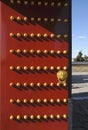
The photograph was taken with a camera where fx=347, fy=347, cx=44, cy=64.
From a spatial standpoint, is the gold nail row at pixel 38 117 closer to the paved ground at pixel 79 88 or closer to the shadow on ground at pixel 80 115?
the shadow on ground at pixel 80 115

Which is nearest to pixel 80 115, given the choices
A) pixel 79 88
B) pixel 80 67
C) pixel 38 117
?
pixel 38 117

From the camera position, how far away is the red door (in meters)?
4.56

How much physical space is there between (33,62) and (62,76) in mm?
429

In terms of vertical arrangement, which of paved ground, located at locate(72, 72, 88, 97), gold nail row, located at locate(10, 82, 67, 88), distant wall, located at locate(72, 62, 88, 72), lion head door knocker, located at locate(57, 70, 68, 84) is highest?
lion head door knocker, located at locate(57, 70, 68, 84)

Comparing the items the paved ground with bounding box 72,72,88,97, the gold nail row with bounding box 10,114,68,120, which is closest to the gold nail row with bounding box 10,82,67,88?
A: the gold nail row with bounding box 10,114,68,120

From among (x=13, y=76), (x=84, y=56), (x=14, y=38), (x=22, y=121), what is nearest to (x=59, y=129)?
(x=22, y=121)

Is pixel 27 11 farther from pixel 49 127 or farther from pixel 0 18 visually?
pixel 49 127

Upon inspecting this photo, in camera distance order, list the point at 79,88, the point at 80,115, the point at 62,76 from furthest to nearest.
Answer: the point at 79,88 → the point at 80,115 → the point at 62,76

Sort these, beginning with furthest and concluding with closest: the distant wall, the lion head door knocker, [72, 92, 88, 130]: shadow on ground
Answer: the distant wall, [72, 92, 88, 130]: shadow on ground, the lion head door knocker

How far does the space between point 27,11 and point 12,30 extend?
319 mm

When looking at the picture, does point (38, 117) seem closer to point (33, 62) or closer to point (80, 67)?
point (33, 62)

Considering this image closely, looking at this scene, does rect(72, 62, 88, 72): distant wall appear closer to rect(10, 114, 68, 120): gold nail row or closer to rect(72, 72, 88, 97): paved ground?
rect(72, 72, 88, 97): paved ground

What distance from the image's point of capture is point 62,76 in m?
4.52

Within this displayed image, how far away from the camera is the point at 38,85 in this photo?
4594 millimetres
